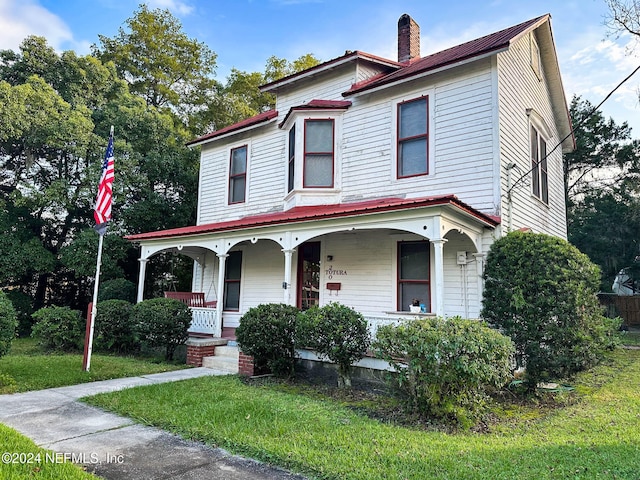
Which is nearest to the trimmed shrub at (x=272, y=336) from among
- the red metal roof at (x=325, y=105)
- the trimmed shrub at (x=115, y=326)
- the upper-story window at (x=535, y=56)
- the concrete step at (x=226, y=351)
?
the concrete step at (x=226, y=351)

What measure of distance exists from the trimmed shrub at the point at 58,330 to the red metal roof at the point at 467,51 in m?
9.26

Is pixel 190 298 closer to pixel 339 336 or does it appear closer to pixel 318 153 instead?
pixel 318 153

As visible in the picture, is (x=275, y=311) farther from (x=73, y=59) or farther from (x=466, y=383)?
(x=73, y=59)

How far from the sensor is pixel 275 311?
809cm

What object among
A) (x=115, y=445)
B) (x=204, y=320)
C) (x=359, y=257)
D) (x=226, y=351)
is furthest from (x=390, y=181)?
(x=115, y=445)

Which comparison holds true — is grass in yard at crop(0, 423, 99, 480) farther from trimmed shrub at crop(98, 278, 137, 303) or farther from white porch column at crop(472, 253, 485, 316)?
trimmed shrub at crop(98, 278, 137, 303)

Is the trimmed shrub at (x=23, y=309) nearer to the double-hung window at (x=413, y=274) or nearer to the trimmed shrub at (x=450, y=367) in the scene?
the double-hung window at (x=413, y=274)

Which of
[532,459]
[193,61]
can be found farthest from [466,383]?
[193,61]

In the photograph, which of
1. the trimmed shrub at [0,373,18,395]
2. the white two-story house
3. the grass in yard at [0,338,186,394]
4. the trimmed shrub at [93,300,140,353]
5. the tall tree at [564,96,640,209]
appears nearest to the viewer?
the trimmed shrub at [0,373,18,395]

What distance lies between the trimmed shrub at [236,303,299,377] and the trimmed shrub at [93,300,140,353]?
4.20 metres

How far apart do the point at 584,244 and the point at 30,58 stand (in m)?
27.1

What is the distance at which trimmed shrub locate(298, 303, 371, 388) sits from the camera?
23.3ft

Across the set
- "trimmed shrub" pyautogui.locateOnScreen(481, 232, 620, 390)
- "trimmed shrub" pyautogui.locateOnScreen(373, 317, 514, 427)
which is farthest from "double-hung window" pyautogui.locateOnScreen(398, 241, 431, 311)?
"trimmed shrub" pyautogui.locateOnScreen(373, 317, 514, 427)

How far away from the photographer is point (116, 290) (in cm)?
1468
